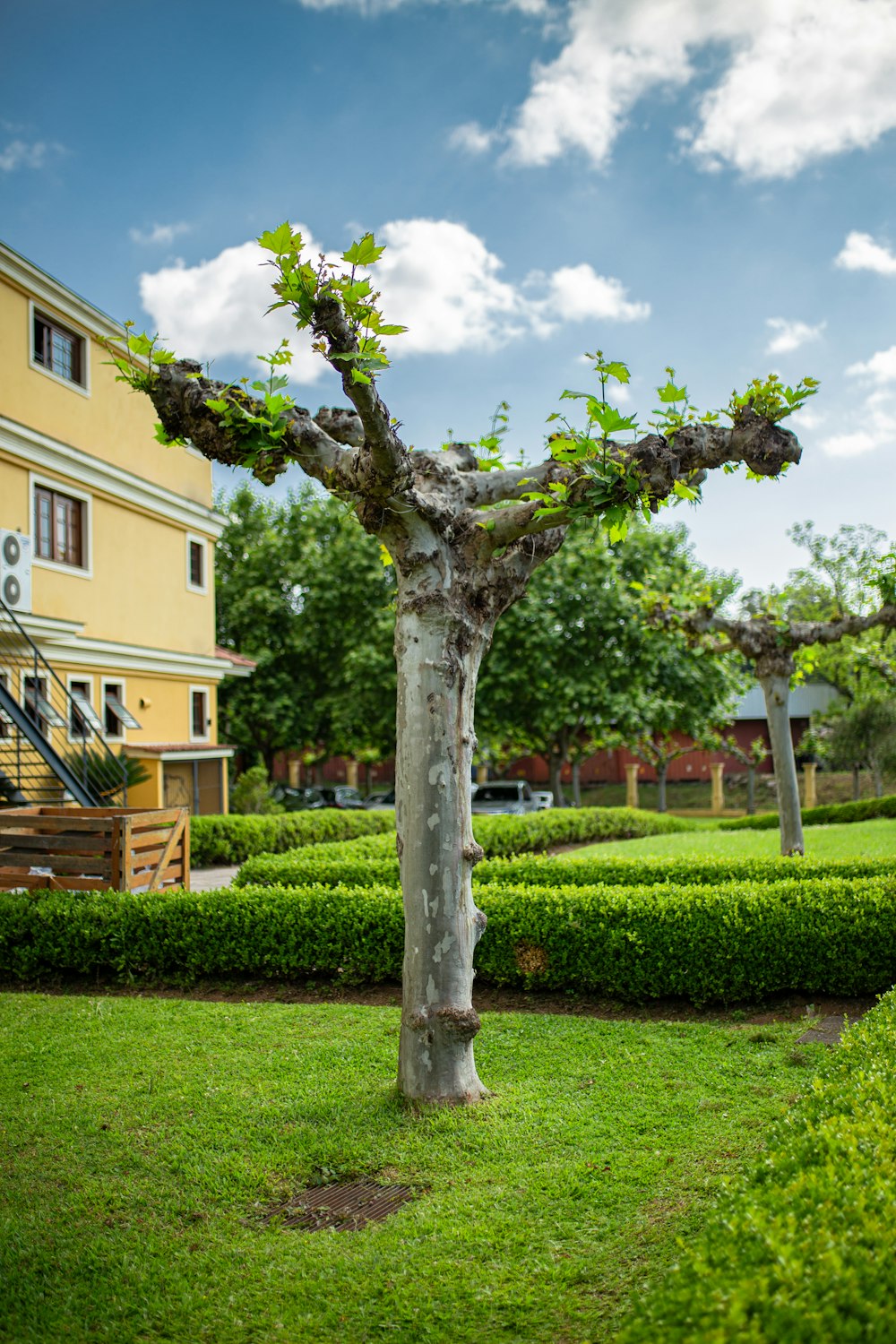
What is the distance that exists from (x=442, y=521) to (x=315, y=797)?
26.5 m

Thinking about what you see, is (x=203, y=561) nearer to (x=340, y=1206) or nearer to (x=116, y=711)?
(x=116, y=711)

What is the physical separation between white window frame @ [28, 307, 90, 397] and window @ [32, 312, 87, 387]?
20 millimetres

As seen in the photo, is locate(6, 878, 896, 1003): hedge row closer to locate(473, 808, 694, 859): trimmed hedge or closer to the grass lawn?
the grass lawn

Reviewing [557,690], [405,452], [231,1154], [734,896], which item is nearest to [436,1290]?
[231,1154]

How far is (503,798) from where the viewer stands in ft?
85.6

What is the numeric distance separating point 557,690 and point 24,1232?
2255 cm

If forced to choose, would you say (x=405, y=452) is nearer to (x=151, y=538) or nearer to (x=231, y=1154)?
(x=231, y=1154)

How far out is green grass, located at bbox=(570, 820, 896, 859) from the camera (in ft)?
52.5

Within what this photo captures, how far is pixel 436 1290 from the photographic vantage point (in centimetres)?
392

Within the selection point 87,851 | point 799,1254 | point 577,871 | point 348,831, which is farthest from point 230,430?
point 348,831

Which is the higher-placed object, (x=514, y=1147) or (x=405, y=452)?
(x=405, y=452)

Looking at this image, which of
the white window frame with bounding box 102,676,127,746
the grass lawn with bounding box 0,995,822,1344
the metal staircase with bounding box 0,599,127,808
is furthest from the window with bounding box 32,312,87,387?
the grass lawn with bounding box 0,995,822,1344

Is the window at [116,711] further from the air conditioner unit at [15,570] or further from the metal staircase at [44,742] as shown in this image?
the air conditioner unit at [15,570]

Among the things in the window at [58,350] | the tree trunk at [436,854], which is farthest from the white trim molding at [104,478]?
the tree trunk at [436,854]
